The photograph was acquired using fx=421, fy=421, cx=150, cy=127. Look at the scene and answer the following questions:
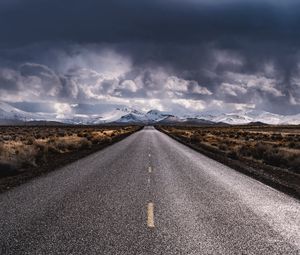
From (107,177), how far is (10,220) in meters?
7.74

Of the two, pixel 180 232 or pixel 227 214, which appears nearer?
pixel 180 232

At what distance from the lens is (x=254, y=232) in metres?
8.23

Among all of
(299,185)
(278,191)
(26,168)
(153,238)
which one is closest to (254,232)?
(153,238)

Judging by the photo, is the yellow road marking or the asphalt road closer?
the asphalt road

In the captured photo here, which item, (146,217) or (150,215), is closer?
(146,217)

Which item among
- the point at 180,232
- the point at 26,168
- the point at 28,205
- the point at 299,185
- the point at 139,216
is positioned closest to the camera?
the point at 180,232

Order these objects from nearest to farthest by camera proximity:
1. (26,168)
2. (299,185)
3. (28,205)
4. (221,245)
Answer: (221,245)
(28,205)
(299,185)
(26,168)

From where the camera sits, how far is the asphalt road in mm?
7105

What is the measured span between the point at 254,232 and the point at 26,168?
50.3 ft

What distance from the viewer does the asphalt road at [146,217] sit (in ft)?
23.3

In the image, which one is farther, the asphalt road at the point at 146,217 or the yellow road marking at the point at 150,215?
the yellow road marking at the point at 150,215

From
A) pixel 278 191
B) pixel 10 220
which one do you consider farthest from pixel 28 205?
pixel 278 191

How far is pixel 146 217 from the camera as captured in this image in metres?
9.34

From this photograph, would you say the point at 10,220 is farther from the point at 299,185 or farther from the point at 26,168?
the point at 26,168
